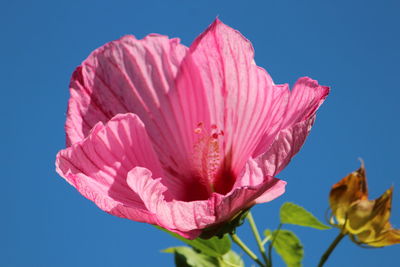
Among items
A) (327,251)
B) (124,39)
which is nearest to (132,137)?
(124,39)

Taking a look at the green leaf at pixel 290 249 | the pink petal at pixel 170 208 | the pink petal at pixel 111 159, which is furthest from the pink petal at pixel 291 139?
the green leaf at pixel 290 249

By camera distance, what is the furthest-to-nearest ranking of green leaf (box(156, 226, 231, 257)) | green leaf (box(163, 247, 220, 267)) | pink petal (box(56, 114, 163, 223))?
green leaf (box(163, 247, 220, 267)) < green leaf (box(156, 226, 231, 257)) < pink petal (box(56, 114, 163, 223))

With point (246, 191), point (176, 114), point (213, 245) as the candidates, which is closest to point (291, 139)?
point (246, 191)

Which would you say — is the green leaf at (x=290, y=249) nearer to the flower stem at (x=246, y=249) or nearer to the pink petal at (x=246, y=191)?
the flower stem at (x=246, y=249)

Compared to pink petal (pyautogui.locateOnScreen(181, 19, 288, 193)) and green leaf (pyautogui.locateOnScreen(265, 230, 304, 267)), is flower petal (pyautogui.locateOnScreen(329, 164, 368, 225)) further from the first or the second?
pink petal (pyautogui.locateOnScreen(181, 19, 288, 193))

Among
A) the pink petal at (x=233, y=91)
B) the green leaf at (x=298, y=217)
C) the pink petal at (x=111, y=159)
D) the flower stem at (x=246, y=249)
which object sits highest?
the pink petal at (x=233, y=91)

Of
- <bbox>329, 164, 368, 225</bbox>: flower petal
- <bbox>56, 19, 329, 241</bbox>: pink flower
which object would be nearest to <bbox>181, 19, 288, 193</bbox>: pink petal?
<bbox>56, 19, 329, 241</bbox>: pink flower
